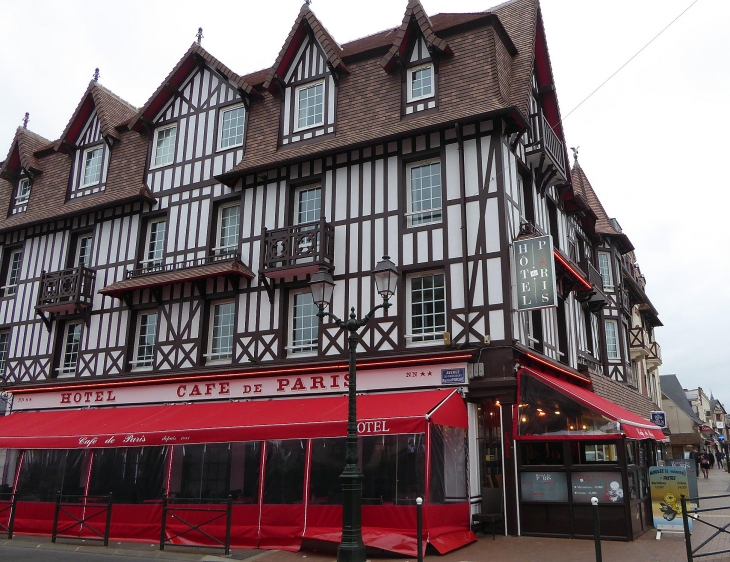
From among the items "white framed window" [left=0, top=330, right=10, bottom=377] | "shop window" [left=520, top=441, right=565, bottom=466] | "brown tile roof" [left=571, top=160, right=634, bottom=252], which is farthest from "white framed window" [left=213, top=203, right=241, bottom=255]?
"brown tile roof" [left=571, top=160, right=634, bottom=252]

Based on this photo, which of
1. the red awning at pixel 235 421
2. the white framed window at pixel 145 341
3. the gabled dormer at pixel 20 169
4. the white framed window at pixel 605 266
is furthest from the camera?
the white framed window at pixel 605 266

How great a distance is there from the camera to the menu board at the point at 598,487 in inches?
484

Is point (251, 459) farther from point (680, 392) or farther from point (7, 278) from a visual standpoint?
point (680, 392)

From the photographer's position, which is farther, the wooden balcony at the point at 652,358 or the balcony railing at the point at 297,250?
the wooden balcony at the point at 652,358

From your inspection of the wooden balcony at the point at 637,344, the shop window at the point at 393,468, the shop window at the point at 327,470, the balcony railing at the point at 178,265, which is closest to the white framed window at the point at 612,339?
the wooden balcony at the point at 637,344

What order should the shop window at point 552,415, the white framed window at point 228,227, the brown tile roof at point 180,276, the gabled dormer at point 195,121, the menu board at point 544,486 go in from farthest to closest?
the gabled dormer at point 195,121
the white framed window at point 228,227
the brown tile roof at point 180,276
the menu board at point 544,486
the shop window at point 552,415

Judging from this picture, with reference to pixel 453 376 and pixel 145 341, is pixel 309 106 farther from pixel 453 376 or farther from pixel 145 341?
pixel 453 376

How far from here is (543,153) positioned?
16.1 m

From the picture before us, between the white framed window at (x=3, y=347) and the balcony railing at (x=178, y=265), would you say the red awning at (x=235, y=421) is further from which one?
the balcony railing at (x=178, y=265)

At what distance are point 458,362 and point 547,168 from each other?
656 cm

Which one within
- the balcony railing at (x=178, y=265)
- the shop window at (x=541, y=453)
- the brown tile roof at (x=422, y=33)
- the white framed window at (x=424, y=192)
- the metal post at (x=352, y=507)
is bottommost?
the metal post at (x=352, y=507)

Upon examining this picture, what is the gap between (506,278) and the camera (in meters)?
13.5

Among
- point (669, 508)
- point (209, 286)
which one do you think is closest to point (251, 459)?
point (209, 286)

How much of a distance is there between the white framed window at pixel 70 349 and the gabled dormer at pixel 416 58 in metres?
12.1
